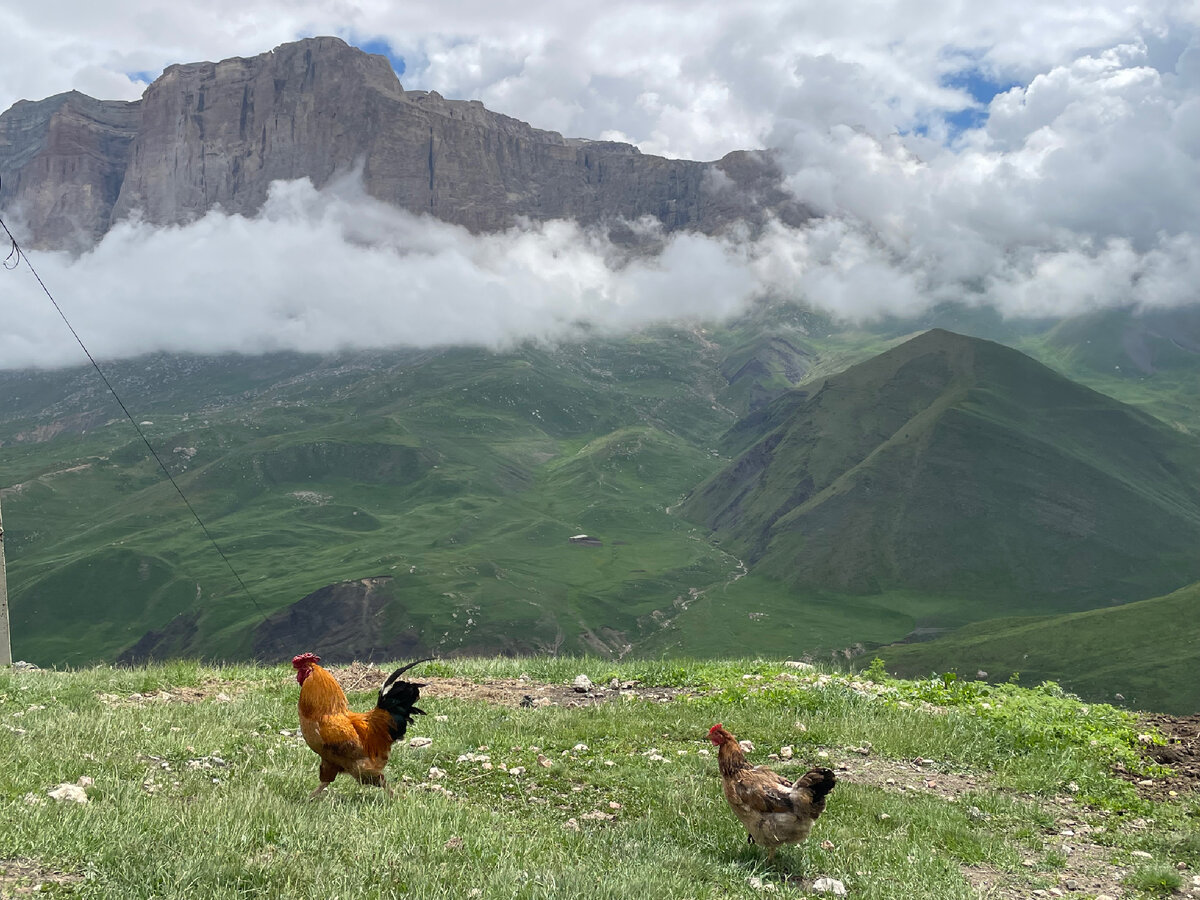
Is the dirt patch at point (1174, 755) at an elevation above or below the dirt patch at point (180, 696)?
above

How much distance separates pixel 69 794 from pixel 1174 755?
1728cm

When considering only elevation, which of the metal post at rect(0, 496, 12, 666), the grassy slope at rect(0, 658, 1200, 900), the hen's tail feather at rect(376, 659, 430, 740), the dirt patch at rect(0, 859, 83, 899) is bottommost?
the metal post at rect(0, 496, 12, 666)

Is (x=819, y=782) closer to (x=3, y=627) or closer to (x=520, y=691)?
(x=520, y=691)

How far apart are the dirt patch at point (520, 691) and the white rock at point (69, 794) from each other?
9.10m

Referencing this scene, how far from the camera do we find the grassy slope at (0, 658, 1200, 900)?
7.96 metres

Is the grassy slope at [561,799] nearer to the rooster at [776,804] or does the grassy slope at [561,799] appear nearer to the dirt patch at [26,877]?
the dirt patch at [26,877]

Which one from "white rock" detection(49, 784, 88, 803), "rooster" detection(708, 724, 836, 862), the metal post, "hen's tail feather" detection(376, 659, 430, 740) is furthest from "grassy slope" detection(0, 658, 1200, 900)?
the metal post

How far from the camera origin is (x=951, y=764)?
14.8 metres

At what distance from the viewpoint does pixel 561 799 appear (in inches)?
485

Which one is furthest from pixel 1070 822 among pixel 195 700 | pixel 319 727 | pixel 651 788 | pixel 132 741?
pixel 195 700

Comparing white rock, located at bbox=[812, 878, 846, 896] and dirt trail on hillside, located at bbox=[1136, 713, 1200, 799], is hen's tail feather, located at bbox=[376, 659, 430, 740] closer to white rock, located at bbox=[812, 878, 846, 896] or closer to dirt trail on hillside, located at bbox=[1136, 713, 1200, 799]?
white rock, located at bbox=[812, 878, 846, 896]

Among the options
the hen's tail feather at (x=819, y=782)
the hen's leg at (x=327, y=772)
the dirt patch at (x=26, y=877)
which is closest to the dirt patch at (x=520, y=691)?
the hen's leg at (x=327, y=772)

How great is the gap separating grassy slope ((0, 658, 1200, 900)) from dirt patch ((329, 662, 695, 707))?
88 centimetres

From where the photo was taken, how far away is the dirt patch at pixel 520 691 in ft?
62.6
